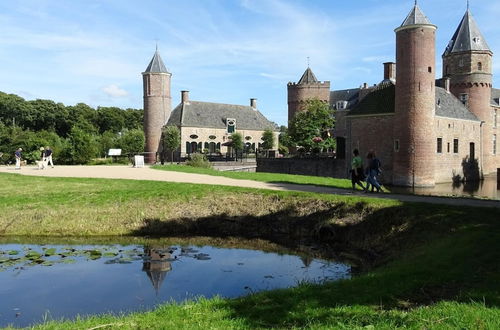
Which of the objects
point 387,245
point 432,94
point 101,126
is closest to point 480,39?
point 432,94

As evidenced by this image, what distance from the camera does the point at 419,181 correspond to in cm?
3045

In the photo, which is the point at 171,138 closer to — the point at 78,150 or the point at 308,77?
the point at 78,150

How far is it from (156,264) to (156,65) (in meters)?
42.9

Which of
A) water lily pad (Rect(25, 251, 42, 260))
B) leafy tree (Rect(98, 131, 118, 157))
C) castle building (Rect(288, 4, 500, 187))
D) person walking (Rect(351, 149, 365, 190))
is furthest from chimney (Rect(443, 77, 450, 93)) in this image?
water lily pad (Rect(25, 251, 42, 260))

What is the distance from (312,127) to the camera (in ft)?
137

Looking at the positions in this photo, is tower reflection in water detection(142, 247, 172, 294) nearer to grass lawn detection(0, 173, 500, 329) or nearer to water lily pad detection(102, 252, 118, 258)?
water lily pad detection(102, 252, 118, 258)

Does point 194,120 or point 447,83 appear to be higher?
point 447,83

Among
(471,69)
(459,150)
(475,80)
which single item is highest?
(471,69)

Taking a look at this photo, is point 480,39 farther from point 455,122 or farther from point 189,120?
point 189,120

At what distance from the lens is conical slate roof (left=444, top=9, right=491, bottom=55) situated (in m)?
40.3

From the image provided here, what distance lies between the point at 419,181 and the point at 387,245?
71.9ft

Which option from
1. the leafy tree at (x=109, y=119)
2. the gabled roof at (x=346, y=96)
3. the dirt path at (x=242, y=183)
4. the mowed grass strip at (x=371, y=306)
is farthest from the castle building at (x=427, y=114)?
the leafy tree at (x=109, y=119)

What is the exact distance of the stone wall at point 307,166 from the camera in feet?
118

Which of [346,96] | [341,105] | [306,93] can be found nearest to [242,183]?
[306,93]
